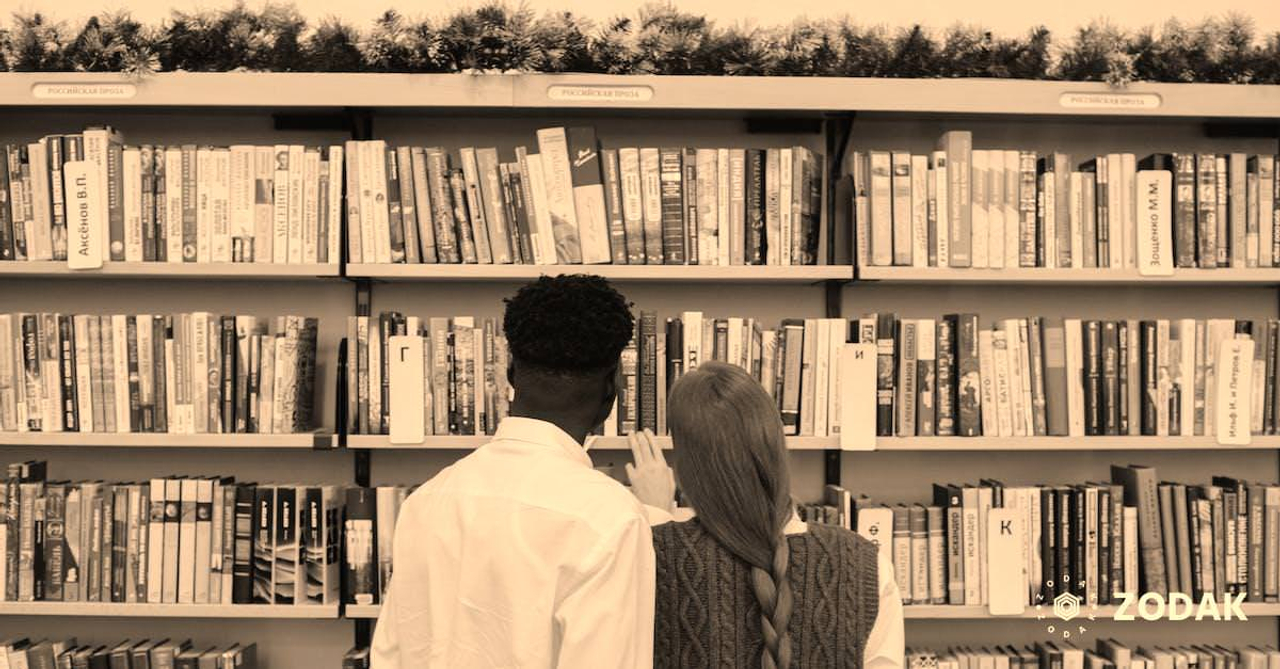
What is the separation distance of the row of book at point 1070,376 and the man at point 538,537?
117 cm

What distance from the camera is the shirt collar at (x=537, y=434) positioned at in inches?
47.8

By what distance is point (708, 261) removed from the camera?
7.38ft

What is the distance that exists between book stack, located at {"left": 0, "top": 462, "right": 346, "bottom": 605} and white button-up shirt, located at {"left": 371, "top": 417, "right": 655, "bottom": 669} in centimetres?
108

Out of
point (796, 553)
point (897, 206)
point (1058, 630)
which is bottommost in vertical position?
point (1058, 630)

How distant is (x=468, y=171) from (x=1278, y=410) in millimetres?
1958

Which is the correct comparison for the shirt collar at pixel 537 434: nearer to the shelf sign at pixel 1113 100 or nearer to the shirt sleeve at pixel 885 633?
the shirt sleeve at pixel 885 633

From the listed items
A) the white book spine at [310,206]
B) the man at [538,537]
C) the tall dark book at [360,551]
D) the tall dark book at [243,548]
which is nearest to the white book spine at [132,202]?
the white book spine at [310,206]

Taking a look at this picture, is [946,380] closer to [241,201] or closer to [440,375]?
[440,375]

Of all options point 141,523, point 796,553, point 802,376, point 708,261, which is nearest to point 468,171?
point 708,261

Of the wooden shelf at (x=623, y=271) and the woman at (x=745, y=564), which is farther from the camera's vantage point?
the wooden shelf at (x=623, y=271)

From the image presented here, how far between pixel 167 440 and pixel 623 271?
109 cm

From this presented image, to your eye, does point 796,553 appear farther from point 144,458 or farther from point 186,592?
point 144,458

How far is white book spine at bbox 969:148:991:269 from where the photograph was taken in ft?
7.41

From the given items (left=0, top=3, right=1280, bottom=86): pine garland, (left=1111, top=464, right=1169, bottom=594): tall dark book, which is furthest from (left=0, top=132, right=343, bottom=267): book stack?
(left=1111, top=464, right=1169, bottom=594): tall dark book
